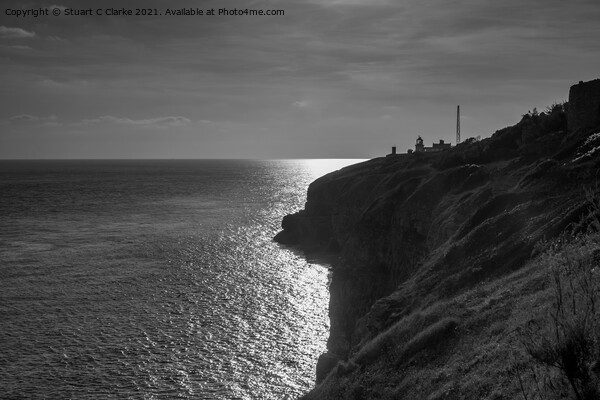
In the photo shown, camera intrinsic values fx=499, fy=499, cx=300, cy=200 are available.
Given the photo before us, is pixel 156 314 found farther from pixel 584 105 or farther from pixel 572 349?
pixel 572 349

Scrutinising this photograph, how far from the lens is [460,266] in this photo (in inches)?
1094

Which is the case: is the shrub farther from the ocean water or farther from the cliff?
the ocean water

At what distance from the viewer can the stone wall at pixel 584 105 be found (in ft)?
127

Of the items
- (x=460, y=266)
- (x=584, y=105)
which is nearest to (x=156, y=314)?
(x=460, y=266)

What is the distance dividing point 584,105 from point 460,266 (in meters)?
22.1

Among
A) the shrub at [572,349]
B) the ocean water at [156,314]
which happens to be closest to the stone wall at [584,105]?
the ocean water at [156,314]

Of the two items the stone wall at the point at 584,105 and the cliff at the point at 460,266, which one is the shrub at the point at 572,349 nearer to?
the cliff at the point at 460,266

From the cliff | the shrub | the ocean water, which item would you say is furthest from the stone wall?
the shrub

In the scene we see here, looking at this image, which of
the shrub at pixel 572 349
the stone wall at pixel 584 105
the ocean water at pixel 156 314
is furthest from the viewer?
the ocean water at pixel 156 314

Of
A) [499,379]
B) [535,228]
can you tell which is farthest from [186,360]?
[499,379]

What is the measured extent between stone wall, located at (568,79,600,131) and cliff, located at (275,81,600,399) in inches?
3.9

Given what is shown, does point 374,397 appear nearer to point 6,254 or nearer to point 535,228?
point 535,228

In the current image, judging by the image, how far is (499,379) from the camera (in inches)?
583

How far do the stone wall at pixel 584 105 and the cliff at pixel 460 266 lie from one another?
10 centimetres
